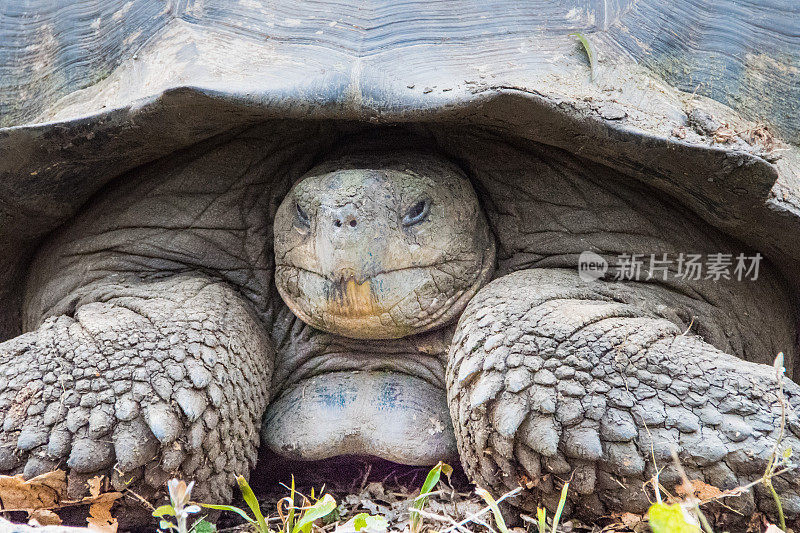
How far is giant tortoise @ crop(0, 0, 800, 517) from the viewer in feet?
6.06

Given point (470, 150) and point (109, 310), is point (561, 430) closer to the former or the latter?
point (470, 150)

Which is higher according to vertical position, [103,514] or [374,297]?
[374,297]

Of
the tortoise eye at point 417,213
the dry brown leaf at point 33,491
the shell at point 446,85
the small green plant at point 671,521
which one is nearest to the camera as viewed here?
the small green plant at point 671,521

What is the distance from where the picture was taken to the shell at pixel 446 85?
2.04 meters

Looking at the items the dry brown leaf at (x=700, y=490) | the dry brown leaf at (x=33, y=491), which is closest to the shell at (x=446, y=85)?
the dry brown leaf at (x=700, y=490)

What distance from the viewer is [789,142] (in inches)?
96.3

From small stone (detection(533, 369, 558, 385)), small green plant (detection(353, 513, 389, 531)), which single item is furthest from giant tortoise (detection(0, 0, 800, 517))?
small green plant (detection(353, 513, 389, 531))

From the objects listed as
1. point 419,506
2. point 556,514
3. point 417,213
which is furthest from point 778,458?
point 417,213

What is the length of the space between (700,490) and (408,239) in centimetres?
105

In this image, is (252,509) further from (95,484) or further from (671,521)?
(671,521)

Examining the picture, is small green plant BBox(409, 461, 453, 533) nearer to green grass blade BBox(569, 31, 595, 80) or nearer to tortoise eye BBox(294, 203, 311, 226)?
tortoise eye BBox(294, 203, 311, 226)

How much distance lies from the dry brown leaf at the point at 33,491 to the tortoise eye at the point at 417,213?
1170 millimetres

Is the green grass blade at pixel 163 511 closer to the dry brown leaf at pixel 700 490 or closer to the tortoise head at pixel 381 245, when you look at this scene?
the tortoise head at pixel 381 245

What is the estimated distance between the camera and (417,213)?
232 centimetres
